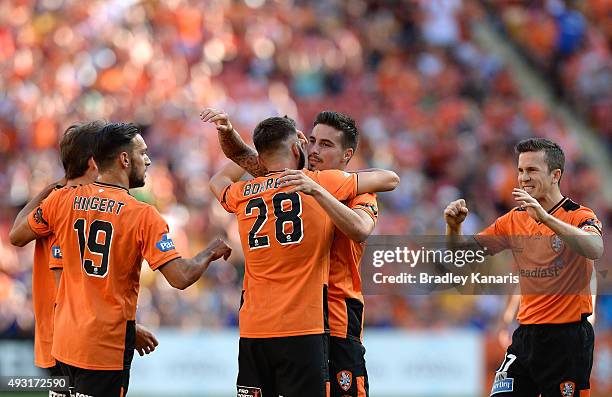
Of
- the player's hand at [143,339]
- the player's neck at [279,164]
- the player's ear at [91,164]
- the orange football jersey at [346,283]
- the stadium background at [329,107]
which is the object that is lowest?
the player's hand at [143,339]

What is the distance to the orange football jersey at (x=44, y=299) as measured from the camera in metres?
7.35

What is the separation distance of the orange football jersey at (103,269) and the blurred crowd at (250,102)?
7.42m

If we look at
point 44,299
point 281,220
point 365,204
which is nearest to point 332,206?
point 281,220

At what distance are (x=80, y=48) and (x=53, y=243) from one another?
37.4 feet

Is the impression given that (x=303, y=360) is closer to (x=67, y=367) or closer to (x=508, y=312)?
(x=67, y=367)

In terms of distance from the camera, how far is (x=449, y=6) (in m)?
20.3

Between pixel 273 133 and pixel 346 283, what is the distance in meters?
1.09

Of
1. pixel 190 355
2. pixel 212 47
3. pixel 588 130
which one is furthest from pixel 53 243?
pixel 588 130

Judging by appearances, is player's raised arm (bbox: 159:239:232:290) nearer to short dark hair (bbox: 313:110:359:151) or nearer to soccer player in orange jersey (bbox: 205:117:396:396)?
soccer player in orange jersey (bbox: 205:117:396:396)

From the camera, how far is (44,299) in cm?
743

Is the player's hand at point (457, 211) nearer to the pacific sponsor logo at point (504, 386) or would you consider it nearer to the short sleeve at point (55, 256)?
the pacific sponsor logo at point (504, 386)

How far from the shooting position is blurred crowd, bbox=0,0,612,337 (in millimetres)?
15094

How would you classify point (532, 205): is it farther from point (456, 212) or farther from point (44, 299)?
point (44, 299)

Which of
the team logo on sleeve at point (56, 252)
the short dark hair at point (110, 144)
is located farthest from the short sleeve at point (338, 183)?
the team logo on sleeve at point (56, 252)
